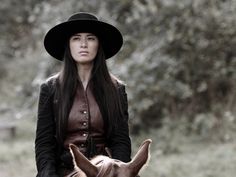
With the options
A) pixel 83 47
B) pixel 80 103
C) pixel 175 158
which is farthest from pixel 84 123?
pixel 175 158

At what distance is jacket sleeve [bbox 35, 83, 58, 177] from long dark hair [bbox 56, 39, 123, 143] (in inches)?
2.3

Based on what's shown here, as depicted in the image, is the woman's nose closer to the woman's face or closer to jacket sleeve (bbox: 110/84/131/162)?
the woman's face

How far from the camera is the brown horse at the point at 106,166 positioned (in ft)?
10.6

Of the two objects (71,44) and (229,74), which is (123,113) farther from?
(229,74)

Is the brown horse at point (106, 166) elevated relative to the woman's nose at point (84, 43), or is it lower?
lower

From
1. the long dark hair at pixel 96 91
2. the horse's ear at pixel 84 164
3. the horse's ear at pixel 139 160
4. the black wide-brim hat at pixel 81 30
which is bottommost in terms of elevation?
the horse's ear at pixel 84 164

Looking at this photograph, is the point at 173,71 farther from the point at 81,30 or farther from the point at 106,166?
the point at 106,166

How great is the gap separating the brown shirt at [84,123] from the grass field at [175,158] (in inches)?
173

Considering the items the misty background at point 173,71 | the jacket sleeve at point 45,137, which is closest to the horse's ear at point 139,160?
the jacket sleeve at point 45,137

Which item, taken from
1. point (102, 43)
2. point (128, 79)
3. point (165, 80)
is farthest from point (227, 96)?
point (102, 43)

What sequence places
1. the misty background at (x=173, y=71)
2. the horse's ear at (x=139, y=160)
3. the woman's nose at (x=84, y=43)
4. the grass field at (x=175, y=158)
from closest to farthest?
the horse's ear at (x=139, y=160) → the woman's nose at (x=84, y=43) → the grass field at (x=175, y=158) → the misty background at (x=173, y=71)

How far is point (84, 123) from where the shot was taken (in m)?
4.00

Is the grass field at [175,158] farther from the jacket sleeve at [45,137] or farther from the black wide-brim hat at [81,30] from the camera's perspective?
the jacket sleeve at [45,137]

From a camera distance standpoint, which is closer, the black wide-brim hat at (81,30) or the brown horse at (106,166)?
the brown horse at (106,166)
